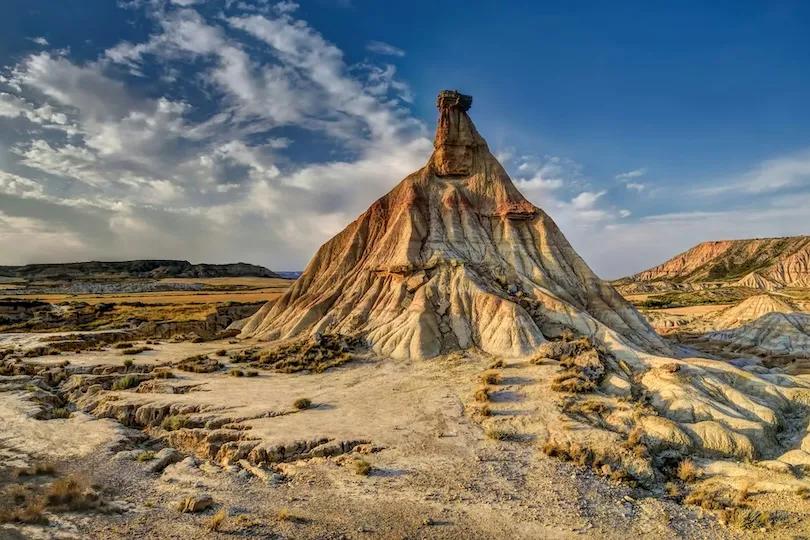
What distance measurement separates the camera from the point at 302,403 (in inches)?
736


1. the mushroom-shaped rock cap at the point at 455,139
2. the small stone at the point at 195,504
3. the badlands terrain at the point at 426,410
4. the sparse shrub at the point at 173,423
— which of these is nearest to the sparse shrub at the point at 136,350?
the badlands terrain at the point at 426,410

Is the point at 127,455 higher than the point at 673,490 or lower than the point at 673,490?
higher

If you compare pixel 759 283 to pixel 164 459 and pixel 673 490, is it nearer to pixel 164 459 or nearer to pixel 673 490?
pixel 673 490

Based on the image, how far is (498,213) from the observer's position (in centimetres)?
3403

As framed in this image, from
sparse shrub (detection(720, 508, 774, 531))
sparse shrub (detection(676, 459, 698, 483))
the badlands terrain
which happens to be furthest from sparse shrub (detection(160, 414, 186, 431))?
sparse shrub (detection(720, 508, 774, 531))

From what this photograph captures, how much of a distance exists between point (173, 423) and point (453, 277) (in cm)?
1797

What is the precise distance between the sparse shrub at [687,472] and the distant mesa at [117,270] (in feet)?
539

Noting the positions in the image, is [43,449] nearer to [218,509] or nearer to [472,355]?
[218,509]

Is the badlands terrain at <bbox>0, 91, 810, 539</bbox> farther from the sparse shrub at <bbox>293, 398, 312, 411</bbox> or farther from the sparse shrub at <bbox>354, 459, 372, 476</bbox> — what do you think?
the sparse shrub at <bbox>293, 398, 312, 411</bbox>

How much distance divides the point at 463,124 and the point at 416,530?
31759 mm

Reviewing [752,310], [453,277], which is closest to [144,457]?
[453,277]

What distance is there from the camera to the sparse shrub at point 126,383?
22062mm

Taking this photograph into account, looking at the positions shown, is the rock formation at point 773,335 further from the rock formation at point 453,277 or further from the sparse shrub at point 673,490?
the sparse shrub at point 673,490

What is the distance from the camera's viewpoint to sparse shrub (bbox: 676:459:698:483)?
13.8m
